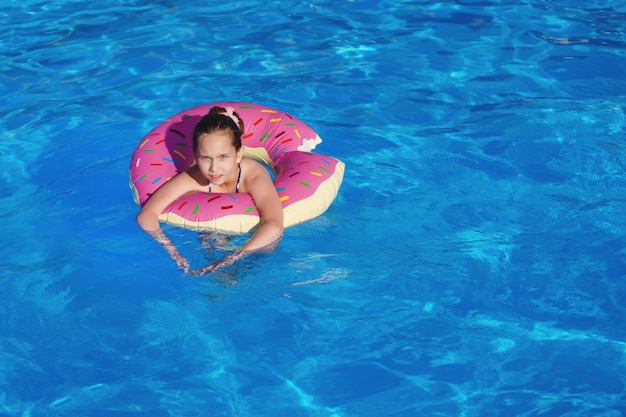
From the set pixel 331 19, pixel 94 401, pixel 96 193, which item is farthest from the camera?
pixel 331 19

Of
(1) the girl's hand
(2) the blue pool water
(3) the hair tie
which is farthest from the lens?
(3) the hair tie

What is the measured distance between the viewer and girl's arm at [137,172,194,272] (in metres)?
4.71

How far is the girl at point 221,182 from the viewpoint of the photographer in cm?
463

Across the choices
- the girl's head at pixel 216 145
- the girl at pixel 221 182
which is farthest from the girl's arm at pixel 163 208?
the girl's head at pixel 216 145

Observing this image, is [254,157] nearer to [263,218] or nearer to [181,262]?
[263,218]

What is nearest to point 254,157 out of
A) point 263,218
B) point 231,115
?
point 231,115

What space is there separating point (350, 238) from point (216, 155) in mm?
923

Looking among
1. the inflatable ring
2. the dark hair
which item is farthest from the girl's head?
the inflatable ring

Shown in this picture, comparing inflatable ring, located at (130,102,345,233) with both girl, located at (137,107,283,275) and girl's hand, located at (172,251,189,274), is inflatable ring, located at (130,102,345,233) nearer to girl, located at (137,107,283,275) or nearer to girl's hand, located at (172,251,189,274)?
girl, located at (137,107,283,275)

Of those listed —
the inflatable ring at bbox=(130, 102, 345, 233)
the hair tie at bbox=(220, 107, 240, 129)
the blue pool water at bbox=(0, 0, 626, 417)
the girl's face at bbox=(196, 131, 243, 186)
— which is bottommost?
the blue pool water at bbox=(0, 0, 626, 417)

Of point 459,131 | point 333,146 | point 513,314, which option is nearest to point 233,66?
point 333,146

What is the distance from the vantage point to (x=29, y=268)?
4805 mm

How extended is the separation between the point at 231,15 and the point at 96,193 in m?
3.52

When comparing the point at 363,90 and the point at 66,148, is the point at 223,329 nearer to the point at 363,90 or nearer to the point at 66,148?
the point at 66,148
